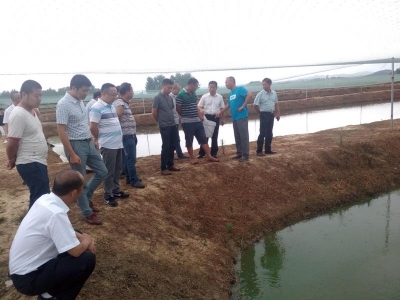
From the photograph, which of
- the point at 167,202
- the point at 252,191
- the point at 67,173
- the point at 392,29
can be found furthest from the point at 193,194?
the point at 392,29

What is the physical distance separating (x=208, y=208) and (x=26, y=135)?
2800 mm

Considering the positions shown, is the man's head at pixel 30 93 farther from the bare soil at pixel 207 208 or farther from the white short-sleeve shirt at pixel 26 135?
the bare soil at pixel 207 208

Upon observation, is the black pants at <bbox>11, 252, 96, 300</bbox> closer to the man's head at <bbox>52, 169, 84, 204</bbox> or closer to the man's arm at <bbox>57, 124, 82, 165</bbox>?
the man's head at <bbox>52, 169, 84, 204</bbox>

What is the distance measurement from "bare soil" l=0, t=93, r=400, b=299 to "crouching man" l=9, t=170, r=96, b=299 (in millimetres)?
681

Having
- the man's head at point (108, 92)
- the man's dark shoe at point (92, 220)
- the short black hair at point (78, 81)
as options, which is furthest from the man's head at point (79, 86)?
the man's dark shoe at point (92, 220)

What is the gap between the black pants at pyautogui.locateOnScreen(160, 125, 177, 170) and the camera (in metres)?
5.25

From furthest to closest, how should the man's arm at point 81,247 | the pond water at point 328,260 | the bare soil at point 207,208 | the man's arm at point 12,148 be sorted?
the pond water at point 328,260, the bare soil at point 207,208, the man's arm at point 12,148, the man's arm at point 81,247

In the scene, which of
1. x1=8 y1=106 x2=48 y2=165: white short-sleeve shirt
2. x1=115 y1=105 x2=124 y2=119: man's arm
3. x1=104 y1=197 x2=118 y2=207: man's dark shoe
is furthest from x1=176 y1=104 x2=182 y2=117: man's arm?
x1=8 y1=106 x2=48 y2=165: white short-sleeve shirt

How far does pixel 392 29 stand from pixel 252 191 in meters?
5.78

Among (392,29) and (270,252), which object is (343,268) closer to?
(270,252)

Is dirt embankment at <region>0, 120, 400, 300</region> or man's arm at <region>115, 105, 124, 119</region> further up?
man's arm at <region>115, 105, 124, 119</region>

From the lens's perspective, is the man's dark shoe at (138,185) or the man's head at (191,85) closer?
the man's dark shoe at (138,185)

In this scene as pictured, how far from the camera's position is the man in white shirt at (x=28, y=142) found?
3039 mm

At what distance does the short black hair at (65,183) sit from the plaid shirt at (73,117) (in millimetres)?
1372
